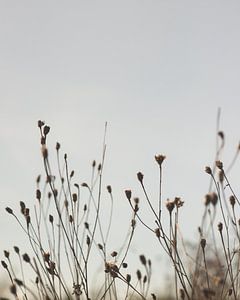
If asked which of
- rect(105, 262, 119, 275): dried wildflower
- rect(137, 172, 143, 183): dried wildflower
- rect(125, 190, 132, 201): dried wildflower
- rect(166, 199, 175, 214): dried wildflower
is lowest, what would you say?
rect(105, 262, 119, 275): dried wildflower

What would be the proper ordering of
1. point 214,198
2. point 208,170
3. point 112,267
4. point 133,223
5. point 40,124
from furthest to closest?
point 133,223 → point 40,124 → point 208,170 → point 112,267 → point 214,198

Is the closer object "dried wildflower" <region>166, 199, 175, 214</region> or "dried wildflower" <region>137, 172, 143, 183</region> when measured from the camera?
"dried wildflower" <region>166, 199, 175, 214</region>

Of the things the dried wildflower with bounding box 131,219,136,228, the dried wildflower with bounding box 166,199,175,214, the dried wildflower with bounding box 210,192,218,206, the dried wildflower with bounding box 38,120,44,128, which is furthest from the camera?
the dried wildflower with bounding box 131,219,136,228

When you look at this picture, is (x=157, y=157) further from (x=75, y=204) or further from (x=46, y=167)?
(x=75, y=204)

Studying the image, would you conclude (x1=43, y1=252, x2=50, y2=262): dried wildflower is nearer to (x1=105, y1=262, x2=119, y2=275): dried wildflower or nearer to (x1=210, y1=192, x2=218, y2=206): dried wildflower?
(x1=105, y1=262, x2=119, y2=275): dried wildflower

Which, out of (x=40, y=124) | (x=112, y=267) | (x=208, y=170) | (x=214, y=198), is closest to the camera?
(x=214, y=198)

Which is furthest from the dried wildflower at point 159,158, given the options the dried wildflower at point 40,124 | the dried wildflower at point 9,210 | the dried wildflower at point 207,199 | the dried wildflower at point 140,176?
the dried wildflower at point 9,210

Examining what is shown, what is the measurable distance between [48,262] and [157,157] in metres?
0.98

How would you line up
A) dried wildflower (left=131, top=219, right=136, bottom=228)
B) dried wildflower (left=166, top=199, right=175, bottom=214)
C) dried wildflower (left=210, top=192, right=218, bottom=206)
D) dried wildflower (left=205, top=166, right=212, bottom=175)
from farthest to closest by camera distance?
dried wildflower (left=131, top=219, right=136, bottom=228) → dried wildflower (left=205, top=166, right=212, bottom=175) → dried wildflower (left=166, top=199, right=175, bottom=214) → dried wildflower (left=210, top=192, right=218, bottom=206)

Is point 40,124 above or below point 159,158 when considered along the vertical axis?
above

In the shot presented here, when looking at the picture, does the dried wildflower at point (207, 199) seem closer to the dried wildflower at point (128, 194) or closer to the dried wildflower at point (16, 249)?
the dried wildflower at point (128, 194)

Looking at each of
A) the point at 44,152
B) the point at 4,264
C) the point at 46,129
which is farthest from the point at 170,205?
the point at 4,264

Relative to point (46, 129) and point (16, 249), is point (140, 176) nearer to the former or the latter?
point (46, 129)

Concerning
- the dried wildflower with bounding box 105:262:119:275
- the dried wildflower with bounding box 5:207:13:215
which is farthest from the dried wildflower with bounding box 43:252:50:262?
the dried wildflower with bounding box 5:207:13:215
